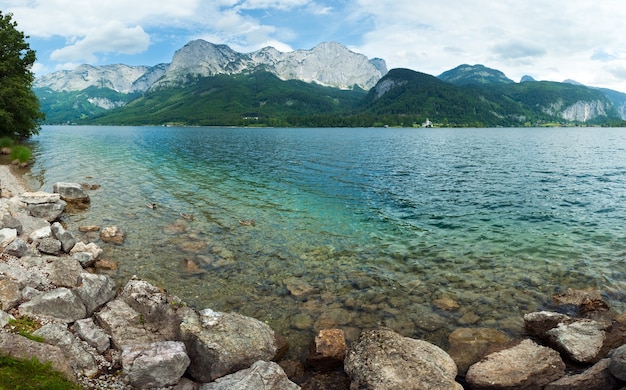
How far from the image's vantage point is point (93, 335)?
1105cm

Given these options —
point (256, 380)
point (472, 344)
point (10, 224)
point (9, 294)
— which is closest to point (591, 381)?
point (472, 344)

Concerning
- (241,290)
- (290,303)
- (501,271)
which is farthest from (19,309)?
(501,271)

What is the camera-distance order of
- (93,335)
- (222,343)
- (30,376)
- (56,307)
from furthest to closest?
(56,307) → (93,335) → (222,343) → (30,376)

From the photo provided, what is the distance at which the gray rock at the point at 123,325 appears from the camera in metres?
11.5

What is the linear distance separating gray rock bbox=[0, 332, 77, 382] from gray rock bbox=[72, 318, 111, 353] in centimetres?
183

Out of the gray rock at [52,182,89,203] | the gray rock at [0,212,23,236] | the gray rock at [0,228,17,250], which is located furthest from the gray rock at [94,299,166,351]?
the gray rock at [52,182,89,203]

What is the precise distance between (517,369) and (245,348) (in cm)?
881

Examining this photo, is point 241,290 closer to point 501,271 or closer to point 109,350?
point 109,350

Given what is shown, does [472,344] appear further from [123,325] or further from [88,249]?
[88,249]

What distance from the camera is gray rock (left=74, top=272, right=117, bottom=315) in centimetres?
1312

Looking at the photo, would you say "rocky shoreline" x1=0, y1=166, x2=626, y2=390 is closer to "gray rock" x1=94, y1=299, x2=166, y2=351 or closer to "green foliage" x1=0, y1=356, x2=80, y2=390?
"gray rock" x1=94, y1=299, x2=166, y2=351

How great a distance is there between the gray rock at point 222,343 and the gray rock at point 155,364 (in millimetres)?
505

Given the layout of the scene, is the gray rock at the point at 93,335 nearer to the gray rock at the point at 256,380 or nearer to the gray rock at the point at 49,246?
the gray rock at the point at 256,380

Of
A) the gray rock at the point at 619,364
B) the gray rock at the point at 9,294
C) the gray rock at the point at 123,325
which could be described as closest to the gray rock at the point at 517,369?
the gray rock at the point at 619,364
